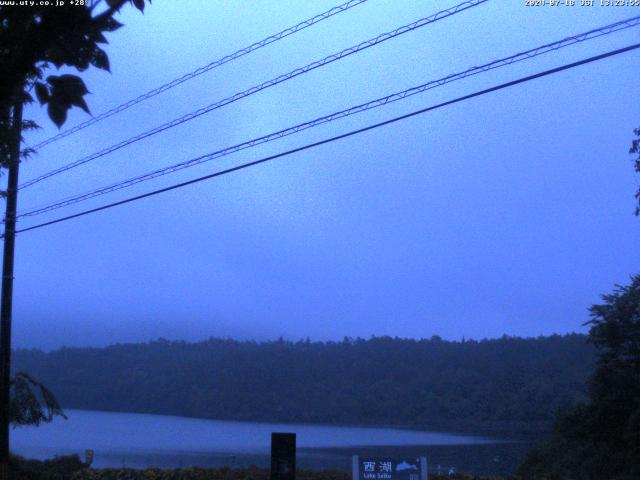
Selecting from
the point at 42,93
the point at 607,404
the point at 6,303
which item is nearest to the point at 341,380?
the point at 607,404

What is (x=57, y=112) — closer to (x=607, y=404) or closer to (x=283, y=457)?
(x=283, y=457)

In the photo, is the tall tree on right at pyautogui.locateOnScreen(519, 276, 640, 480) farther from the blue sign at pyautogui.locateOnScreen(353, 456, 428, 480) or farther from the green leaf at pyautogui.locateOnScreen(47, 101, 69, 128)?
the green leaf at pyautogui.locateOnScreen(47, 101, 69, 128)

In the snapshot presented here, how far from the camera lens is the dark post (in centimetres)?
1291

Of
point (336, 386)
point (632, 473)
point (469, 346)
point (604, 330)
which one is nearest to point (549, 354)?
point (469, 346)

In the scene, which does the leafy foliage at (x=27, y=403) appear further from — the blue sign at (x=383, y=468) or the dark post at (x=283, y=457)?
the blue sign at (x=383, y=468)

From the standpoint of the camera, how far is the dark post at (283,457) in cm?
1291

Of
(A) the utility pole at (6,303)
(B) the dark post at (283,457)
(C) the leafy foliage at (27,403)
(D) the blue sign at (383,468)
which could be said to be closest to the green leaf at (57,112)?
(B) the dark post at (283,457)

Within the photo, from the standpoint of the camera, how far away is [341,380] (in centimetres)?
5484

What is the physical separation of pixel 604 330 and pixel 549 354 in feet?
76.9

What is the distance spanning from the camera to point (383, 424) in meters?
46.6

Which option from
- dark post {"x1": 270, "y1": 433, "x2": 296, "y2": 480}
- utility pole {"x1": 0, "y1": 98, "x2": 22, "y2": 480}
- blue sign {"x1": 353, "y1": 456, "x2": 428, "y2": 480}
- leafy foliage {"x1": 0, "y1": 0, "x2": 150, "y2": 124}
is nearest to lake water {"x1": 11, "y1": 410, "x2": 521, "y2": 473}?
utility pole {"x1": 0, "y1": 98, "x2": 22, "y2": 480}

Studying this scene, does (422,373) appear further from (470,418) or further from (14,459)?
(14,459)

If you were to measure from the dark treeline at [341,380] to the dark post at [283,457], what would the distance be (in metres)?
25.8

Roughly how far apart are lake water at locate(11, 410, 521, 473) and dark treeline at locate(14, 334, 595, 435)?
192 centimetres
